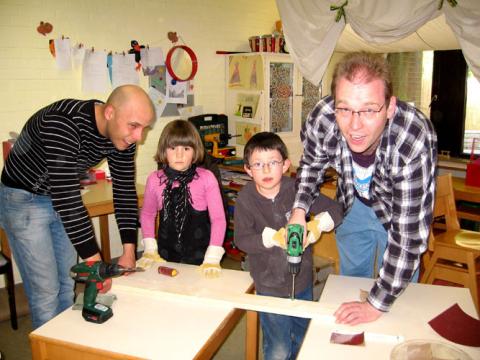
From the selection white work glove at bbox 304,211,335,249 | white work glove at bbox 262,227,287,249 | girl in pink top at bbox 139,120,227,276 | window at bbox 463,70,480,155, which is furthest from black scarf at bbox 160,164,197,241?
window at bbox 463,70,480,155

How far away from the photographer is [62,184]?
66.3 inches

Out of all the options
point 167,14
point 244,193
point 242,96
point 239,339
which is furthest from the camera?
point 242,96

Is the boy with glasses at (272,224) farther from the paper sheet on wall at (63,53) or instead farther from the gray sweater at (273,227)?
the paper sheet on wall at (63,53)

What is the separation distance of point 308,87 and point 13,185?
3.47m

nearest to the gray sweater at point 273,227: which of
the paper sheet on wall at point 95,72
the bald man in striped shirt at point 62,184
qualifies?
the bald man in striped shirt at point 62,184

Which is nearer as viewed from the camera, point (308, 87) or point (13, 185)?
point (13, 185)

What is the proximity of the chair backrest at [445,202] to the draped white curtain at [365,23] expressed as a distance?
0.80 metres

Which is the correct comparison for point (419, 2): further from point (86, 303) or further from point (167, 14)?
point (86, 303)

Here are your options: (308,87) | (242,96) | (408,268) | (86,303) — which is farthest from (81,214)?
(308,87)

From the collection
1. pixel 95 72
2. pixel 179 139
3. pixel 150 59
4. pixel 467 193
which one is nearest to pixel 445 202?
pixel 467 193

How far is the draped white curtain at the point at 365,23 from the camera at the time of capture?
2918 mm

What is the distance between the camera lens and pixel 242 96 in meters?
4.38

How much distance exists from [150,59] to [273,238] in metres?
2.70

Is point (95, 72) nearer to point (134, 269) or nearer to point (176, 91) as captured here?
point (176, 91)
